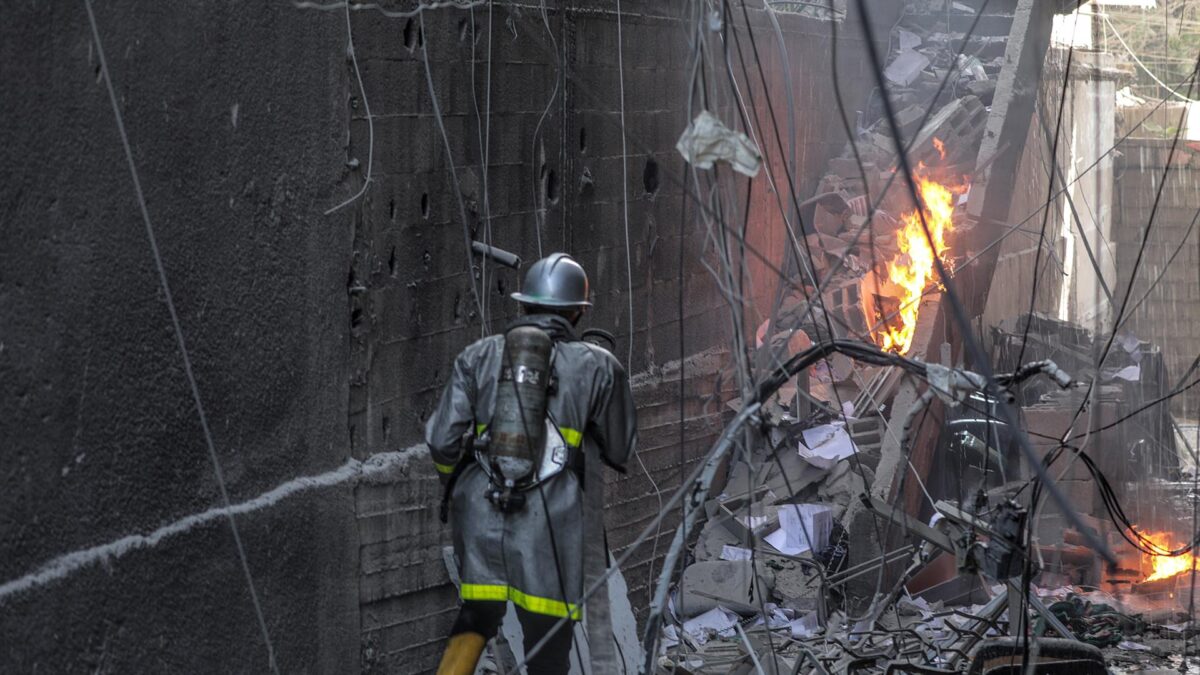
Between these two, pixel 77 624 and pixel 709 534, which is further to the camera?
pixel 709 534

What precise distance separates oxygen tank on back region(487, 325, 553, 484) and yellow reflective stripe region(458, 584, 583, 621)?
472 millimetres

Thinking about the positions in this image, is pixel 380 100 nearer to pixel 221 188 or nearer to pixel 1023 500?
pixel 221 188

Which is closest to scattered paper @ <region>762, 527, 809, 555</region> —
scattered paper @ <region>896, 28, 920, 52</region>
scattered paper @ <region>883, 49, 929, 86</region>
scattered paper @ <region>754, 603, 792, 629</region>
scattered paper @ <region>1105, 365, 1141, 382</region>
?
scattered paper @ <region>754, 603, 792, 629</region>

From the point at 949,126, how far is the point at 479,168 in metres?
9.03

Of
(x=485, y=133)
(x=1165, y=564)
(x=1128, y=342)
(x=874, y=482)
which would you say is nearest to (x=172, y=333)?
(x=485, y=133)

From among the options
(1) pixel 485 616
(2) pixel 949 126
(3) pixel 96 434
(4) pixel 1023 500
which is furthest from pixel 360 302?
(2) pixel 949 126

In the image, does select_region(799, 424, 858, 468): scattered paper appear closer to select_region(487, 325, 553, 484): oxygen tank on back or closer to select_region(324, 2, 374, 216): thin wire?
select_region(324, 2, 374, 216): thin wire

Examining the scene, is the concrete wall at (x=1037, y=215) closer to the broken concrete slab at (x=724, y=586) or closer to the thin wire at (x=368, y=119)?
the broken concrete slab at (x=724, y=586)

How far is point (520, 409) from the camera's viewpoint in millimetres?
6141

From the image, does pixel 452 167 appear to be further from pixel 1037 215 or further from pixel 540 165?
pixel 1037 215

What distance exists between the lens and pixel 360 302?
277 inches

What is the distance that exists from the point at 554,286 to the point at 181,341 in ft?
5.32

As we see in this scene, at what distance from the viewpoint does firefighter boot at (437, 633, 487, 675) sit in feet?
20.4

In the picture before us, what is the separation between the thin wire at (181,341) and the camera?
5.04 metres
